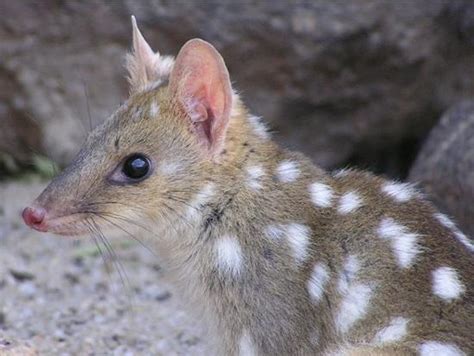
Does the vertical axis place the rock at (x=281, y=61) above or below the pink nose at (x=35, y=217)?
above

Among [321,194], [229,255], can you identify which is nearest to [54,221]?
[229,255]

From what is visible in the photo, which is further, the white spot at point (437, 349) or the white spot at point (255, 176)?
the white spot at point (255, 176)

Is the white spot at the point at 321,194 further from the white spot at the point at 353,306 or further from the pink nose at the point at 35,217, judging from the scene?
the pink nose at the point at 35,217

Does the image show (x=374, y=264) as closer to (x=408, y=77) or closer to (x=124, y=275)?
(x=124, y=275)

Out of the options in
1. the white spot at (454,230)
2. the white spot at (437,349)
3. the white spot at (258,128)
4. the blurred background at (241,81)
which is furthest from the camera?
the blurred background at (241,81)

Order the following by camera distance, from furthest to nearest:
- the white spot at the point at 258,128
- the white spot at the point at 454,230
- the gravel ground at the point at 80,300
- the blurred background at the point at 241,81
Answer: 1. the blurred background at the point at 241,81
2. the gravel ground at the point at 80,300
3. the white spot at the point at 258,128
4. the white spot at the point at 454,230

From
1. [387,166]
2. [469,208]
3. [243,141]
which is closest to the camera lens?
[243,141]

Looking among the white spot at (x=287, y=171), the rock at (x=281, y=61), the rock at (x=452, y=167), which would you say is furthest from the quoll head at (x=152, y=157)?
the rock at (x=281, y=61)

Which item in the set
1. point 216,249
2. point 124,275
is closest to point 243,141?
point 216,249
